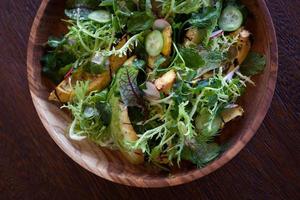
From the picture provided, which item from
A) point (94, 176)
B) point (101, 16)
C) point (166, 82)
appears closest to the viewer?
point (166, 82)

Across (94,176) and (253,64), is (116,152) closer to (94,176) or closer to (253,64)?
(94,176)

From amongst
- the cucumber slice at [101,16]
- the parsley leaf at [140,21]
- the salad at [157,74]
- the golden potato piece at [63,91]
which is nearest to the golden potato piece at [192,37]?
the salad at [157,74]

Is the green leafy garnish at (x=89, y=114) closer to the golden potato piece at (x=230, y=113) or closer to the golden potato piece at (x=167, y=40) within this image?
the golden potato piece at (x=167, y=40)

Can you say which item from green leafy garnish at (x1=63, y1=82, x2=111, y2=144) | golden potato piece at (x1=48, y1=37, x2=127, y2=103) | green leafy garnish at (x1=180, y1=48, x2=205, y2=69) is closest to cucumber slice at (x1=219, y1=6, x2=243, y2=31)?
green leafy garnish at (x1=180, y1=48, x2=205, y2=69)

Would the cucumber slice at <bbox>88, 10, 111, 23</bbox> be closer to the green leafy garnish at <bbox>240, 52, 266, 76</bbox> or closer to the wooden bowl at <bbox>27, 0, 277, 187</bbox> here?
the wooden bowl at <bbox>27, 0, 277, 187</bbox>

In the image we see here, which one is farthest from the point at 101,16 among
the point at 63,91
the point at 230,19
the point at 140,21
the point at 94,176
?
the point at 94,176

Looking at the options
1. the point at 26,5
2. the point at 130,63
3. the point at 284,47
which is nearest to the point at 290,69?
the point at 284,47
